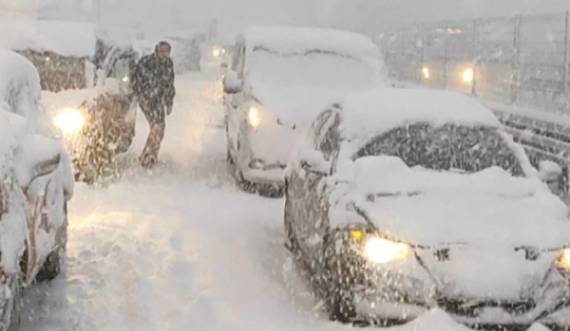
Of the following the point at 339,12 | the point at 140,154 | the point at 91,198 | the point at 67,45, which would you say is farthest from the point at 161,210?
the point at 339,12

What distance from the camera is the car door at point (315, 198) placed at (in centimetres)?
675

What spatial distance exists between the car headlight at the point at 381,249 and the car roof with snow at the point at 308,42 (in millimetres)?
6876

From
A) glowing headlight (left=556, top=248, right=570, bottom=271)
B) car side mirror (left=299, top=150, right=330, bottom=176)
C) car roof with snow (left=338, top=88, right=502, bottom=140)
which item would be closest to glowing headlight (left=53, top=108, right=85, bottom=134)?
car roof with snow (left=338, top=88, right=502, bottom=140)

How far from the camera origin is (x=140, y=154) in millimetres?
14453

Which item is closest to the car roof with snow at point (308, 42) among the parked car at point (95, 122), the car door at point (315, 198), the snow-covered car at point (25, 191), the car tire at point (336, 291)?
the parked car at point (95, 122)

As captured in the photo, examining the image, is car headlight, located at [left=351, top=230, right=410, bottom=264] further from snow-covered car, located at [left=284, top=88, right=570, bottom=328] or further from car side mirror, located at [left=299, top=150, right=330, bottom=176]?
car side mirror, located at [left=299, top=150, right=330, bottom=176]

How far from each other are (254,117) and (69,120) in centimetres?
217

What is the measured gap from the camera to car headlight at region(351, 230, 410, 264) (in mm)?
5680

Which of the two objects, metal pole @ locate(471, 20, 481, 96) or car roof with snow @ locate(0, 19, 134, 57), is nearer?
car roof with snow @ locate(0, 19, 134, 57)

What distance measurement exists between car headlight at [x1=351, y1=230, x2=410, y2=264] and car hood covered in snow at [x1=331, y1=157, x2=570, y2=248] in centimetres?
5

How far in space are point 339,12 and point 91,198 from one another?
6697 cm

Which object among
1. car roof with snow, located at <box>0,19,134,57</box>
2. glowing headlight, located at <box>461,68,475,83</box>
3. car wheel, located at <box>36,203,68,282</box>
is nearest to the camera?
car wheel, located at <box>36,203,68,282</box>

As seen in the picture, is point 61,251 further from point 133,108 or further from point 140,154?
point 140,154

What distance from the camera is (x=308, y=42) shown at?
41.3 feet
